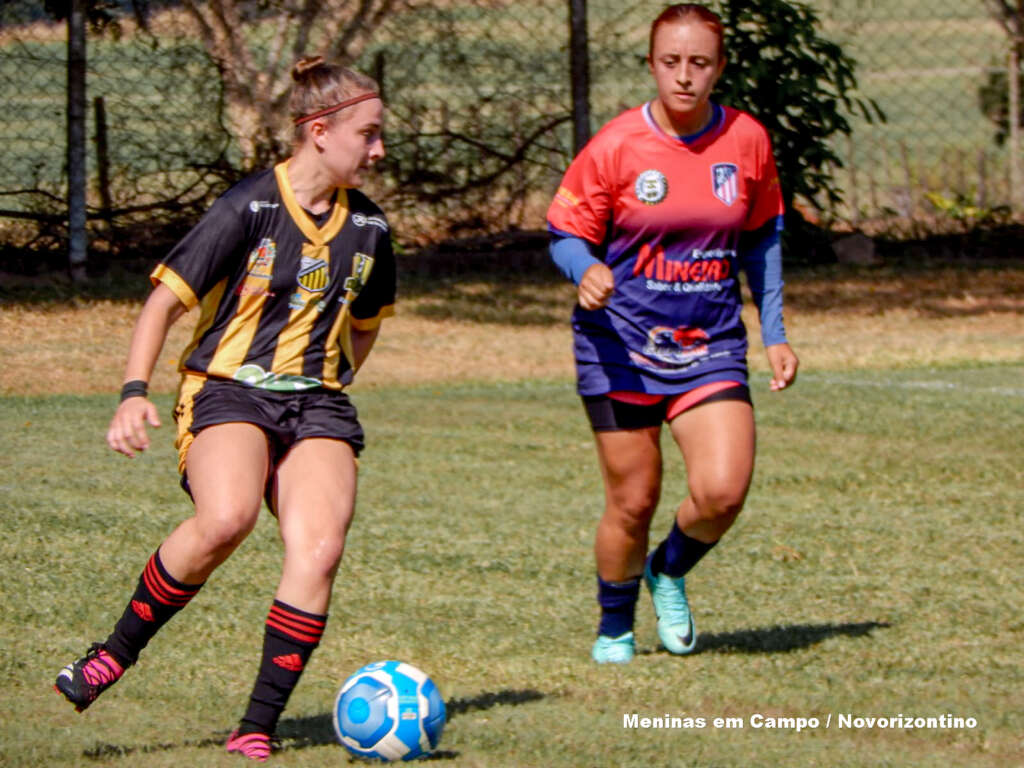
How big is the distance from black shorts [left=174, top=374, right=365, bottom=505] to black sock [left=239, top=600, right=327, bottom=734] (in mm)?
437

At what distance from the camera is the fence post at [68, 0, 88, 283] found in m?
12.6

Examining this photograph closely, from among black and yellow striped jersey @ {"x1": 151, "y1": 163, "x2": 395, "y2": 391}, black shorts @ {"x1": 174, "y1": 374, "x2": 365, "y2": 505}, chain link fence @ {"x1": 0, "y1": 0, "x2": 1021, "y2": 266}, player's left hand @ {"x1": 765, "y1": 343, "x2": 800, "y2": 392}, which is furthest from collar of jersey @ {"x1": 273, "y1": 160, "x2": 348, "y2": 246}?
chain link fence @ {"x1": 0, "y1": 0, "x2": 1021, "y2": 266}

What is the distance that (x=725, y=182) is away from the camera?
195 inches

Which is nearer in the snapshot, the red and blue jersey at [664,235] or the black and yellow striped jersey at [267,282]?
the black and yellow striped jersey at [267,282]

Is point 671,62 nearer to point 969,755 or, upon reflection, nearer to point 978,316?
point 969,755

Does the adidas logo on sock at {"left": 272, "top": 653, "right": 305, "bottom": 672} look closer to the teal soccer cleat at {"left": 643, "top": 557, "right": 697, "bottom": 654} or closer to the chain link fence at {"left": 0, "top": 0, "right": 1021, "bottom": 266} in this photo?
the teal soccer cleat at {"left": 643, "top": 557, "right": 697, "bottom": 654}

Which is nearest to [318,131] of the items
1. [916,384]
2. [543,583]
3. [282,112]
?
[543,583]

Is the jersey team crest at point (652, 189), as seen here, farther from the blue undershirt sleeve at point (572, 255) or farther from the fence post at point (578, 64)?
the fence post at point (578, 64)

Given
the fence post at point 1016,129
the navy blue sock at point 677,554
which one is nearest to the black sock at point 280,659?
the navy blue sock at point 677,554

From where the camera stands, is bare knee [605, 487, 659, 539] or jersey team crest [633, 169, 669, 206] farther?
bare knee [605, 487, 659, 539]

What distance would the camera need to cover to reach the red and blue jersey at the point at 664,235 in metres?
4.89

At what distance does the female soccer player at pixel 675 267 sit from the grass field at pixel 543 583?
655 mm

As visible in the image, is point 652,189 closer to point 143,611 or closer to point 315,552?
point 315,552

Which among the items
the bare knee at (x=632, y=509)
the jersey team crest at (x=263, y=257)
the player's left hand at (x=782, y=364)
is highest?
the jersey team crest at (x=263, y=257)
